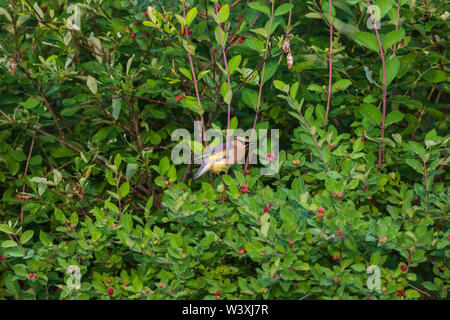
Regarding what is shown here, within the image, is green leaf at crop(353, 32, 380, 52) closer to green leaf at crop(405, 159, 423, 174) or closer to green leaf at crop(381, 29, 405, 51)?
green leaf at crop(381, 29, 405, 51)

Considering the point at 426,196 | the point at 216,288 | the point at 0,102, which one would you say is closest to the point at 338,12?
the point at 426,196

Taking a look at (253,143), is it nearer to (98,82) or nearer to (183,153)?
(183,153)

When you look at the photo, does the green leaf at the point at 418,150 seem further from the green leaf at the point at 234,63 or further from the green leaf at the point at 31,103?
the green leaf at the point at 31,103

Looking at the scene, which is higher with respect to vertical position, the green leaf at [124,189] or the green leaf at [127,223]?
the green leaf at [124,189]

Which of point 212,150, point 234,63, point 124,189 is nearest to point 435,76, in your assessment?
point 234,63

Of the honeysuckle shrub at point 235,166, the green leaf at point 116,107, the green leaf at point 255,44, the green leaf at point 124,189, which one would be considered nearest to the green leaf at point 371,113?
the honeysuckle shrub at point 235,166

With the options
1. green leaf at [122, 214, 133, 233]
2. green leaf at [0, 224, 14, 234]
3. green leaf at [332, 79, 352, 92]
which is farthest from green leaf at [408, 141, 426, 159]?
green leaf at [0, 224, 14, 234]

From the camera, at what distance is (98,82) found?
8.09 ft

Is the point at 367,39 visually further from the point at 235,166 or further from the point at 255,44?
the point at 235,166

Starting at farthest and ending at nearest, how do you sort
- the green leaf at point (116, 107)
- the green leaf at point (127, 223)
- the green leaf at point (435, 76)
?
the green leaf at point (116, 107) → the green leaf at point (435, 76) → the green leaf at point (127, 223)

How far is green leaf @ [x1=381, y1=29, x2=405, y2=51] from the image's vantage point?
82.2 inches

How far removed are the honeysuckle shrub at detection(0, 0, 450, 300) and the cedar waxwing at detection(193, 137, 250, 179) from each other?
0.07 meters

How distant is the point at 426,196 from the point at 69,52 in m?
1.57

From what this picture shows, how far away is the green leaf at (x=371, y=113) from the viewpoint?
224cm
